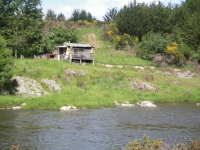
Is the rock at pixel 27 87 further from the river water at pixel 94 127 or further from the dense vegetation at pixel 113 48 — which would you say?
the river water at pixel 94 127

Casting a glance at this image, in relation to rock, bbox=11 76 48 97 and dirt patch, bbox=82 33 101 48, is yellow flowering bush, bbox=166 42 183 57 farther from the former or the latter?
rock, bbox=11 76 48 97

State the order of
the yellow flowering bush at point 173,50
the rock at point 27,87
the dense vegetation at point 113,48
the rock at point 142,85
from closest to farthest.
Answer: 1. the rock at point 27,87
2. the dense vegetation at point 113,48
3. the rock at point 142,85
4. the yellow flowering bush at point 173,50

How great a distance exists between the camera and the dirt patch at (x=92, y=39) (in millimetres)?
91781

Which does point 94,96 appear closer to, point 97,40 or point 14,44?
point 14,44

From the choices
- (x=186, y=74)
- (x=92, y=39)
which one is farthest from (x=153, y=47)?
(x=92, y=39)

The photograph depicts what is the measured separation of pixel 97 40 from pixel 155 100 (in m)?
51.0

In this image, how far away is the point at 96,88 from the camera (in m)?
51.5

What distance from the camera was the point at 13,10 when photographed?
6631 centimetres

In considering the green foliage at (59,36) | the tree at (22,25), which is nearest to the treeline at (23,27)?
the tree at (22,25)

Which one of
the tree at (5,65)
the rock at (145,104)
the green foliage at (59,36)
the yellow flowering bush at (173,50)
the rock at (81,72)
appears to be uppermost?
the green foliage at (59,36)

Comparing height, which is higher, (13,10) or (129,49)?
(13,10)

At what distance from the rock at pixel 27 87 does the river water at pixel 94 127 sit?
640cm

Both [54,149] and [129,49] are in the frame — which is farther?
[129,49]

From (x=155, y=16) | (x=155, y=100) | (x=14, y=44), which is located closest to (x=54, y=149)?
(x=155, y=100)
